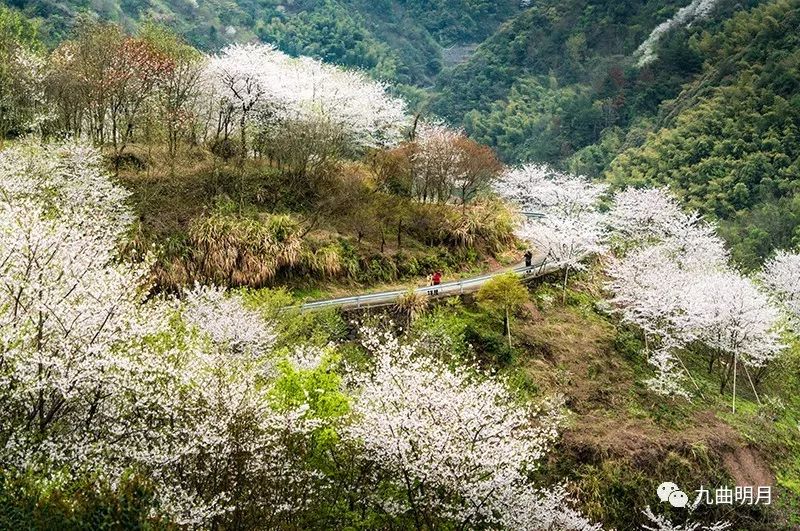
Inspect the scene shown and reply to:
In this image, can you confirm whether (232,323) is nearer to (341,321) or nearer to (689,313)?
(341,321)

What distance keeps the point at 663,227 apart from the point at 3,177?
120 feet

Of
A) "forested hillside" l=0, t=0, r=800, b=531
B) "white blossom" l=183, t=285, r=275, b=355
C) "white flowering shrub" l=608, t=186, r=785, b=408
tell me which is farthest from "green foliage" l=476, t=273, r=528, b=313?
"white blossom" l=183, t=285, r=275, b=355

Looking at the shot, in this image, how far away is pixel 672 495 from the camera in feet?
71.2

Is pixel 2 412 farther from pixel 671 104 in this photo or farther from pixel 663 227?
pixel 671 104

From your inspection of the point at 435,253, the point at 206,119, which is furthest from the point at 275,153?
the point at 435,253

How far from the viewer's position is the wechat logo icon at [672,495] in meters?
21.6

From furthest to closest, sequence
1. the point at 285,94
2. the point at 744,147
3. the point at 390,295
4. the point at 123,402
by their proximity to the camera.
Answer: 1. the point at 744,147
2. the point at 285,94
3. the point at 390,295
4. the point at 123,402

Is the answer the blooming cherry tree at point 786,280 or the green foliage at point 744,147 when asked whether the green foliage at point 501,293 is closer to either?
the blooming cherry tree at point 786,280

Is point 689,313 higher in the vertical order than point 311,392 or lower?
lower

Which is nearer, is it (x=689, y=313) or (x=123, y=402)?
(x=123, y=402)

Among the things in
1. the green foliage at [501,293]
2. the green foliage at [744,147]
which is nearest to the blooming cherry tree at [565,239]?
the green foliage at [501,293]

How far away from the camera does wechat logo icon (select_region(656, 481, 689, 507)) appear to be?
21562mm

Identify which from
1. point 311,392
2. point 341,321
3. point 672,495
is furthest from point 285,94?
point 672,495

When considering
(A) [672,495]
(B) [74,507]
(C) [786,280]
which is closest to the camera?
(B) [74,507]
